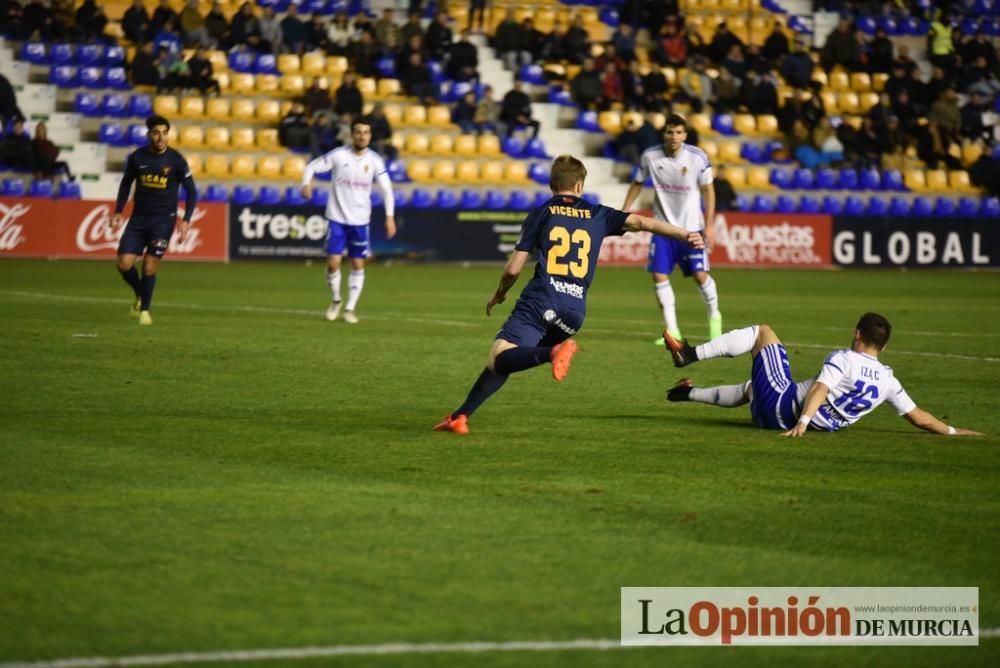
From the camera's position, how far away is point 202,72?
3359 cm

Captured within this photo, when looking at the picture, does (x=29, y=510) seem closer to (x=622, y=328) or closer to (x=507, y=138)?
(x=622, y=328)

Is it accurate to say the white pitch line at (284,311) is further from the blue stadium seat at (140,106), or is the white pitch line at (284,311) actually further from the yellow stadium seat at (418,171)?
the yellow stadium seat at (418,171)

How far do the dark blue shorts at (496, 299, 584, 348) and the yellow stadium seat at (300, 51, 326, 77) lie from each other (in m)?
27.0

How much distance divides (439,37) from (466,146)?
8.99ft

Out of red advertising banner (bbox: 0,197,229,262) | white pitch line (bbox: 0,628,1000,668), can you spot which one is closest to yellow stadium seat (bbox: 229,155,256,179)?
red advertising banner (bbox: 0,197,229,262)

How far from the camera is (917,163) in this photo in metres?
39.8

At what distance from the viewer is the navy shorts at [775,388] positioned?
10.0m

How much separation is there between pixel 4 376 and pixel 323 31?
24670 millimetres

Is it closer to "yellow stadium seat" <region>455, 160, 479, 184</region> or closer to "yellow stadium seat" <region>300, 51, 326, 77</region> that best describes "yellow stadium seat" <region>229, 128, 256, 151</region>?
"yellow stadium seat" <region>300, 51, 326, 77</region>

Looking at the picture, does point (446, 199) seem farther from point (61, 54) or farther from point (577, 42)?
point (61, 54)

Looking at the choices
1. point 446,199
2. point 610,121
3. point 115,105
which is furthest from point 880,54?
point 115,105

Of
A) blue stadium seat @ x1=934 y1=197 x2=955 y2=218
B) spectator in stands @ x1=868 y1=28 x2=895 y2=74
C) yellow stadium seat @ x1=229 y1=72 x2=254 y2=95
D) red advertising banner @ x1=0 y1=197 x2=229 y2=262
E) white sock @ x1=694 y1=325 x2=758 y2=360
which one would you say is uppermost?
spectator in stands @ x1=868 y1=28 x2=895 y2=74

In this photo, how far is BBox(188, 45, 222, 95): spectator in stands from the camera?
110 ft

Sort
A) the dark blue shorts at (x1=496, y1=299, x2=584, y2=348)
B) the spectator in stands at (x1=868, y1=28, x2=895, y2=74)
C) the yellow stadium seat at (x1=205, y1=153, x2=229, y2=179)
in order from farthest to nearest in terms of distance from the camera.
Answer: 1. the spectator in stands at (x1=868, y1=28, x2=895, y2=74)
2. the yellow stadium seat at (x1=205, y1=153, x2=229, y2=179)
3. the dark blue shorts at (x1=496, y1=299, x2=584, y2=348)
